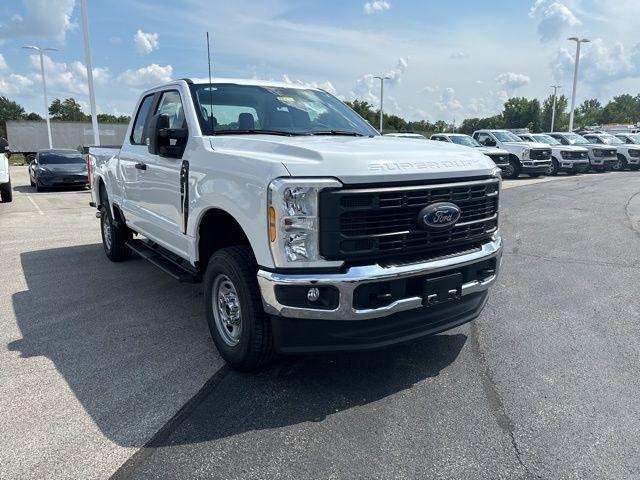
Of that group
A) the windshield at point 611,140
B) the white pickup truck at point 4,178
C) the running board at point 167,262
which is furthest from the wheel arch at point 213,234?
the windshield at point 611,140

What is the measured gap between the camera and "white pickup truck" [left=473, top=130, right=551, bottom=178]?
822 inches

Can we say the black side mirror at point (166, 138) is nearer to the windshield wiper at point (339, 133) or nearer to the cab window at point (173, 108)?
the cab window at point (173, 108)

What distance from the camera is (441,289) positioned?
11.0 ft

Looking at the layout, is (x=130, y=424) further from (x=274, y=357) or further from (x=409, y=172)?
(x=409, y=172)

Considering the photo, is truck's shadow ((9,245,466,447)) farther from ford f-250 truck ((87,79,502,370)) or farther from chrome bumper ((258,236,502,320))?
chrome bumper ((258,236,502,320))

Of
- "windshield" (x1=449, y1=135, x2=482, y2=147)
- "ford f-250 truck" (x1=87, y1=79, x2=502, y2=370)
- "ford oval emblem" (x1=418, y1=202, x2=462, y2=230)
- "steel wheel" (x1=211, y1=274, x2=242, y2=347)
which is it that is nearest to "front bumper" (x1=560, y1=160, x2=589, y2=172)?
"windshield" (x1=449, y1=135, x2=482, y2=147)

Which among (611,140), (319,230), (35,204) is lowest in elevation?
(35,204)

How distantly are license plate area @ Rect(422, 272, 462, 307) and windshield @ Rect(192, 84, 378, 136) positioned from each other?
183 centimetres

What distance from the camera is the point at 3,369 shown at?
3.83 m

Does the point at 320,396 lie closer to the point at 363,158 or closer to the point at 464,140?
the point at 363,158

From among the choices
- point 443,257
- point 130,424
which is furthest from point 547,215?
point 130,424

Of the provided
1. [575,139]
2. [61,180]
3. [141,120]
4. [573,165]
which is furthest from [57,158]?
[575,139]

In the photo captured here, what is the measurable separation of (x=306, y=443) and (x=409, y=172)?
1.73 meters

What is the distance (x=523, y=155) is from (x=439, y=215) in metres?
19.3
